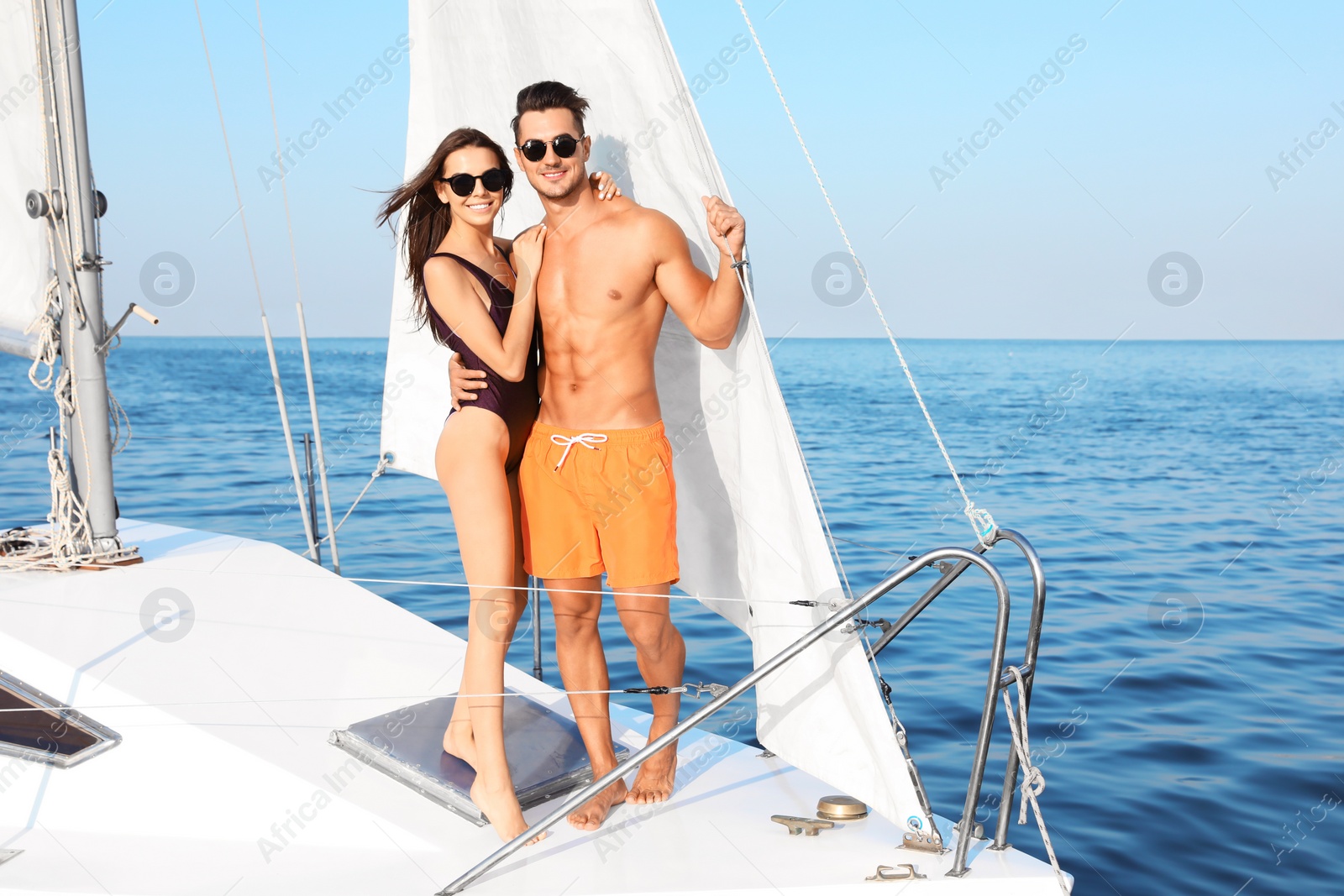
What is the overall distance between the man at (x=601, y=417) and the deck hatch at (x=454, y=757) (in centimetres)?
12

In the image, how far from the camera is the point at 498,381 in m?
3.03

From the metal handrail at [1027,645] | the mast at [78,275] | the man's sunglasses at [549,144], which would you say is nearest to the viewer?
the metal handrail at [1027,645]

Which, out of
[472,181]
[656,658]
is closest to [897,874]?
[656,658]

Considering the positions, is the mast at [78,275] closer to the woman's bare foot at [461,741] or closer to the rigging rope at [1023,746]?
the woman's bare foot at [461,741]

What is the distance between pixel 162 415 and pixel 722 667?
Result: 22738mm

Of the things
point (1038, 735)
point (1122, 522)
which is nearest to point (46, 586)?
point (1038, 735)

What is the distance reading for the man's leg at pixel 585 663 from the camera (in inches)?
120

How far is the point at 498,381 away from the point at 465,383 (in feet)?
0.31

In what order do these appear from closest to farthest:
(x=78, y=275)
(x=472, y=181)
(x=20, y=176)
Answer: (x=472, y=181) → (x=78, y=275) → (x=20, y=176)

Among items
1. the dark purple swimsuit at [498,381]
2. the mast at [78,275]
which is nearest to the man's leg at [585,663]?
the dark purple swimsuit at [498,381]

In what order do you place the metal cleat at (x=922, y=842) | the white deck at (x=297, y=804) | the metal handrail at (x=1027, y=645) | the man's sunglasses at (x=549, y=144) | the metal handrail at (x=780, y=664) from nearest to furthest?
the metal handrail at (x=1027, y=645), the metal handrail at (x=780, y=664), the white deck at (x=297, y=804), the metal cleat at (x=922, y=842), the man's sunglasses at (x=549, y=144)

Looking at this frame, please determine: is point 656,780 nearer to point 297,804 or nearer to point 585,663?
point 585,663

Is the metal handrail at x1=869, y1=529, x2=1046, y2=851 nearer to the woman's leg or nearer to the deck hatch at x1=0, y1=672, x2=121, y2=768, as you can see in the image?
the woman's leg

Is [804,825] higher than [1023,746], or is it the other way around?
[1023,746]
